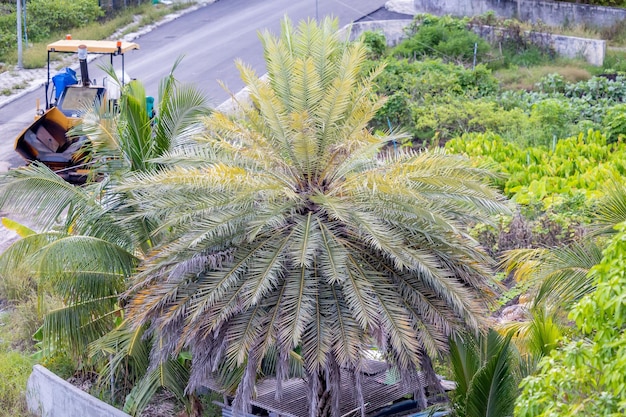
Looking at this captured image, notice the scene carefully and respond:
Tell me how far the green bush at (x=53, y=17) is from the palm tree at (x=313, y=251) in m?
23.3

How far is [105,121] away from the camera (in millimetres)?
12758

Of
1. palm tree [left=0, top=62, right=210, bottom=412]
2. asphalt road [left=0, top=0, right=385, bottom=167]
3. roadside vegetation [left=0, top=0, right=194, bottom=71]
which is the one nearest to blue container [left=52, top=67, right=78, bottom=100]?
asphalt road [left=0, top=0, right=385, bottom=167]

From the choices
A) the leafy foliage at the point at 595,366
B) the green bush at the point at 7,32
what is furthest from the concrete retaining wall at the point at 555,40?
the leafy foliage at the point at 595,366

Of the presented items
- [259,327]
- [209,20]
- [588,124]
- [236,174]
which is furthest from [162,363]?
[209,20]

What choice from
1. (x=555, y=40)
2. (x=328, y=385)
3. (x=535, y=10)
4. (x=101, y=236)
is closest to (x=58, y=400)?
(x=101, y=236)

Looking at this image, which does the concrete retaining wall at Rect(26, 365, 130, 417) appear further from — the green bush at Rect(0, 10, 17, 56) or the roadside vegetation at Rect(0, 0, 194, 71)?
the green bush at Rect(0, 10, 17, 56)

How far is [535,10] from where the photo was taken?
30.2 meters

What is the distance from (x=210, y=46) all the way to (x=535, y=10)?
424 inches

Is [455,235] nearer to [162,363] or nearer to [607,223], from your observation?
[607,223]

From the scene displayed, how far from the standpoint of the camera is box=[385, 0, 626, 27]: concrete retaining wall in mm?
29641

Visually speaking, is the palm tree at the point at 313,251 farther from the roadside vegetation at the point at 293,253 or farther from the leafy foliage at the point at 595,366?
the leafy foliage at the point at 595,366

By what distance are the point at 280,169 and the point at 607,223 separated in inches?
143

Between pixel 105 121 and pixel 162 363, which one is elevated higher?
pixel 105 121

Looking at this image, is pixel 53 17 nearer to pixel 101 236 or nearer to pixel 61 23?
pixel 61 23
